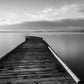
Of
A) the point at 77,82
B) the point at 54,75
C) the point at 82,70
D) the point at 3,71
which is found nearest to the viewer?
the point at 77,82

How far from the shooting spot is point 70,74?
5.14 meters

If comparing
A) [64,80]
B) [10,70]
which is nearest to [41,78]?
[64,80]

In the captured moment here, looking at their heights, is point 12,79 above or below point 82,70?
above

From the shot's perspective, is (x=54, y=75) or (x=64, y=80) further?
(x=54, y=75)

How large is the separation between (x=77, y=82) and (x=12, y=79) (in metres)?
2.34

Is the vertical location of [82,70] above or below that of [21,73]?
below

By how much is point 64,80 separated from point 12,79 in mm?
1923

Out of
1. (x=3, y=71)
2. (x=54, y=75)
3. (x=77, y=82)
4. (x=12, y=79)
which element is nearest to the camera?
(x=77, y=82)

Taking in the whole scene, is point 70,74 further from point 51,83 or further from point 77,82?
point 51,83

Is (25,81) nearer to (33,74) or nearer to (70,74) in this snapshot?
(33,74)

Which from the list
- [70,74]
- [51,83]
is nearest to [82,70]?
[70,74]

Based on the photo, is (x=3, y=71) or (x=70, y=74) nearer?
(x=70, y=74)

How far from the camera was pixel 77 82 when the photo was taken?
4.34 meters

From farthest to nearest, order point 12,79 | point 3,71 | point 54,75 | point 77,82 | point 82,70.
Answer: point 82,70 → point 3,71 → point 54,75 → point 12,79 → point 77,82
